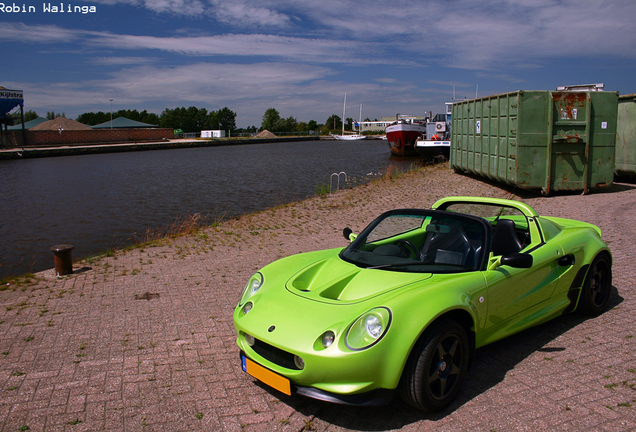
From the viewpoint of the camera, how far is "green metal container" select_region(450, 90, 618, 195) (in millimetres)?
12719

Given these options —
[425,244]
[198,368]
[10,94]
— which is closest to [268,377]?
[198,368]

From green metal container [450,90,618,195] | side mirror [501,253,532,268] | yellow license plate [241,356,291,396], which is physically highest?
green metal container [450,90,618,195]

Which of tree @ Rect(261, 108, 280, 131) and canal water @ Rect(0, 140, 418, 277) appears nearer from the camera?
canal water @ Rect(0, 140, 418, 277)

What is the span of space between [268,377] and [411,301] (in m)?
1.12

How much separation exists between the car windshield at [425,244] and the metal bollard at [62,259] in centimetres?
475

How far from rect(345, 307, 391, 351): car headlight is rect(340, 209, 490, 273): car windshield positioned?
76 cm

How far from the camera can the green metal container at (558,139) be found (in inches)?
501

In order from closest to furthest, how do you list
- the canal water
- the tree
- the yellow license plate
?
the yellow license plate
the canal water
the tree

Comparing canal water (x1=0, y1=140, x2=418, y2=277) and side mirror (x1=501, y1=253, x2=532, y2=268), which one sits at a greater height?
side mirror (x1=501, y1=253, x2=532, y2=268)

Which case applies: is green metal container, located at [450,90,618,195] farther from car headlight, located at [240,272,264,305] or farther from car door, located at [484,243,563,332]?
car headlight, located at [240,272,264,305]

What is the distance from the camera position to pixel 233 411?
11.0ft

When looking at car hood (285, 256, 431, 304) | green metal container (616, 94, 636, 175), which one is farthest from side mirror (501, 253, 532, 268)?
green metal container (616, 94, 636, 175)

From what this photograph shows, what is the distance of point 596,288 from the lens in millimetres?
4844

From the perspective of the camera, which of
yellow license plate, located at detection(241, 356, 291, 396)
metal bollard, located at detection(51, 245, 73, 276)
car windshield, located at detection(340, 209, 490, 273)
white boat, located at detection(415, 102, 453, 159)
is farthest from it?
white boat, located at detection(415, 102, 453, 159)
